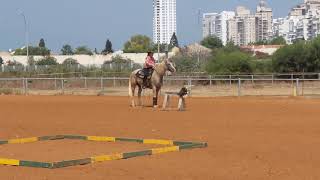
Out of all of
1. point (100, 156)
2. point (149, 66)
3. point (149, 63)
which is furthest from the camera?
point (149, 66)

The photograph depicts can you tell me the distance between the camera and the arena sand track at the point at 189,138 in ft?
36.1

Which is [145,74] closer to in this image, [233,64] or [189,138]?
[189,138]

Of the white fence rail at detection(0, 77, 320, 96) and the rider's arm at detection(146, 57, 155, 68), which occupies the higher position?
the rider's arm at detection(146, 57, 155, 68)

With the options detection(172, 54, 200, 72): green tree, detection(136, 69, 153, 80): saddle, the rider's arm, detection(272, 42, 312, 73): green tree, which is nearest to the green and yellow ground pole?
the rider's arm

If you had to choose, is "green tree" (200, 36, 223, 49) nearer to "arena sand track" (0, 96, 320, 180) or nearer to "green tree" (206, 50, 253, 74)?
"green tree" (206, 50, 253, 74)

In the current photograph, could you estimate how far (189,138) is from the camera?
16625 mm

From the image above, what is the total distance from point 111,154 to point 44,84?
4439 cm

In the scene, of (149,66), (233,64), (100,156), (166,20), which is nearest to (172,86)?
(233,64)

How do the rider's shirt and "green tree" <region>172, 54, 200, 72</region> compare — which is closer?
the rider's shirt

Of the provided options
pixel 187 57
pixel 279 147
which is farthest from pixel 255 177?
pixel 187 57

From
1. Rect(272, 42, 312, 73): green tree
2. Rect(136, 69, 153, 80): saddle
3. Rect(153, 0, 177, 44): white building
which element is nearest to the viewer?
Rect(136, 69, 153, 80): saddle

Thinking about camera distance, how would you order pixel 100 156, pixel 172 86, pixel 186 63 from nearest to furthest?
pixel 100 156, pixel 172 86, pixel 186 63

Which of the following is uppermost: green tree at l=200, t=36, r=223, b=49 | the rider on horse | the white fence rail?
green tree at l=200, t=36, r=223, b=49

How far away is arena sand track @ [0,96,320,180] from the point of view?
11000 millimetres
